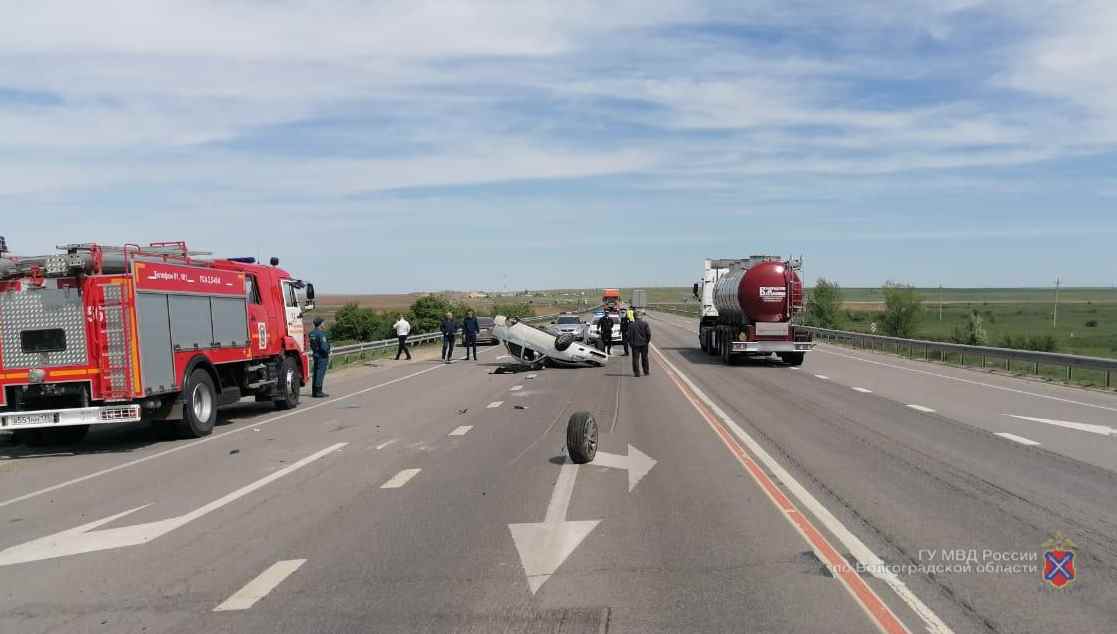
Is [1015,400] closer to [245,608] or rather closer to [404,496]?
[404,496]

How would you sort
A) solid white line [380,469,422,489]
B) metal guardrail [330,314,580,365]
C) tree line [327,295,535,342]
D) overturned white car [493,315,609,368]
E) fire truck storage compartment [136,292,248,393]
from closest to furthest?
solid white line [380,469,422,489], fire truck storage compartment [136,292,248,393], overturned white car [493,315,609,368], metal guardrail [330,314,580,365], tree line [327,295,535,342]

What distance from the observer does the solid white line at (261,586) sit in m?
5.80

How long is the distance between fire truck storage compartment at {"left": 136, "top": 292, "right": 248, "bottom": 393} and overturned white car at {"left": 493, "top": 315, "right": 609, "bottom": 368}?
1232 cm

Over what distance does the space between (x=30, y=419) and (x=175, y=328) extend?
2.38m

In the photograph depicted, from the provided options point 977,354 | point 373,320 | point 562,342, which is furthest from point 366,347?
point 373,320

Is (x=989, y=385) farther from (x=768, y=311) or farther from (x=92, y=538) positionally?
(x=92, y=538)

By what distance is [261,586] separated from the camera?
20.2 ft

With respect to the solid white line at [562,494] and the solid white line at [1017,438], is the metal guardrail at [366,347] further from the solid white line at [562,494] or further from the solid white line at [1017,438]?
the solid white line at [1017,438]

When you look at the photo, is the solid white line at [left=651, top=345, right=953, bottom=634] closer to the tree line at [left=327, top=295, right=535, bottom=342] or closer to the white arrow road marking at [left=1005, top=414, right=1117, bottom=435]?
the white arrow road marking at [left=1005, top=414, right=1117, bottom=435]

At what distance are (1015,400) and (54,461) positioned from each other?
56.0ft

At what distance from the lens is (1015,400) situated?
1812cm

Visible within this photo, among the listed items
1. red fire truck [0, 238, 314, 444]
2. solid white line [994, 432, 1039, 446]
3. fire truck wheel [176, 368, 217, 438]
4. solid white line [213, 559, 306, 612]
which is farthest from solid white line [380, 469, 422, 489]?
solid white line [994, 432, 1039, 446]

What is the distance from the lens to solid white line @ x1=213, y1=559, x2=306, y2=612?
19.0 feet

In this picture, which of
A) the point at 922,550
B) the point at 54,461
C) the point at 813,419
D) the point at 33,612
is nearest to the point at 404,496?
the point at 33,612
